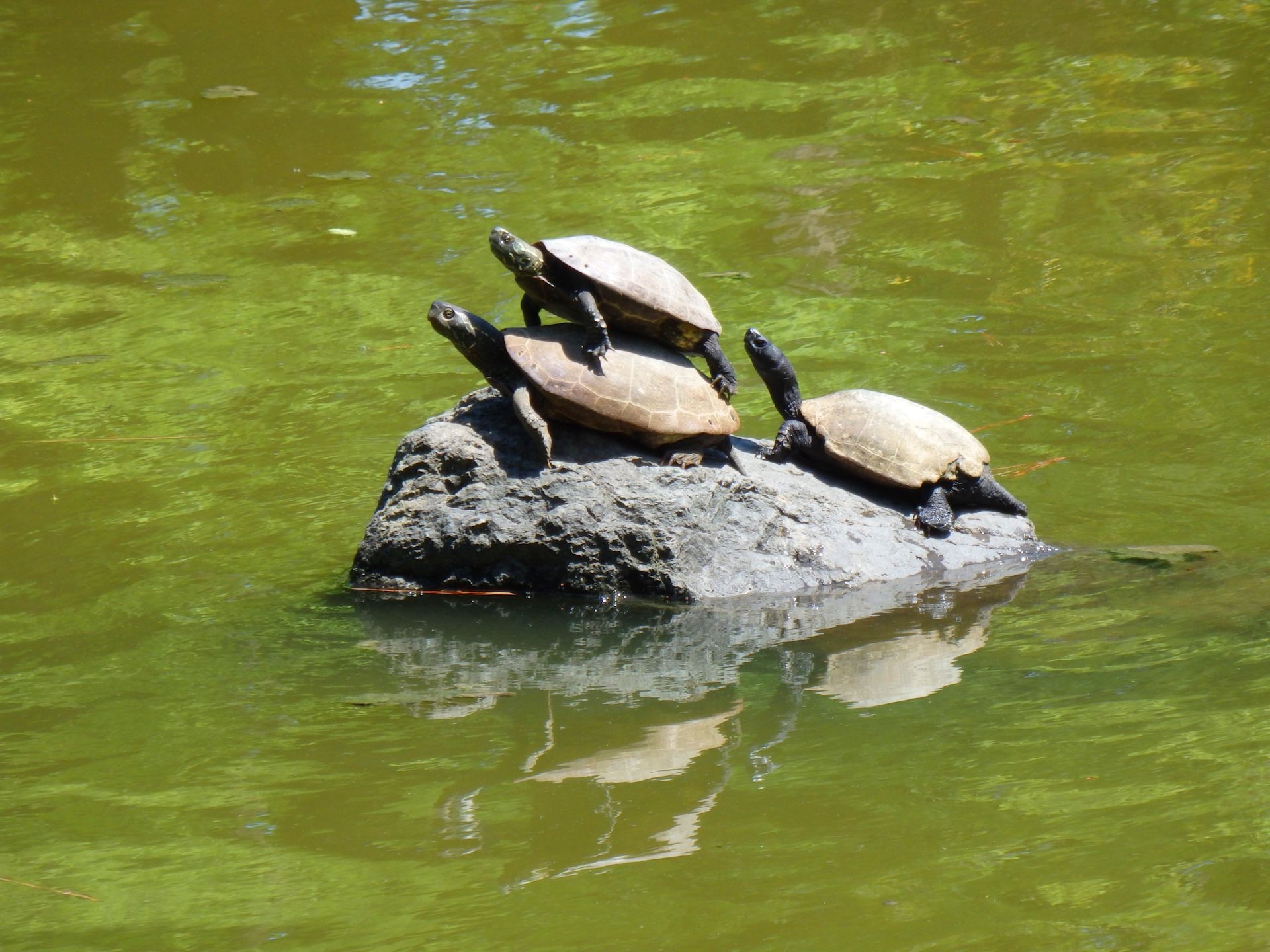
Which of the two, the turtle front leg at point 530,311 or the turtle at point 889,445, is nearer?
the turtle at point 889,445

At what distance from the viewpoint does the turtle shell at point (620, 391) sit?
16.7 feet

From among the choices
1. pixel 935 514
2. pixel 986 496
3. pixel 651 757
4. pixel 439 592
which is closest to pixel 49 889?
pixel 651 757

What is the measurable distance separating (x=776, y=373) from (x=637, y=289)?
78cm

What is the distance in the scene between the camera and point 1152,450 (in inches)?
253

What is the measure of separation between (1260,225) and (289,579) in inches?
272

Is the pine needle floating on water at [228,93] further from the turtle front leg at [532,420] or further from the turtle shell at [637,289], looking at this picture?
the turtle front leg at [532,420]

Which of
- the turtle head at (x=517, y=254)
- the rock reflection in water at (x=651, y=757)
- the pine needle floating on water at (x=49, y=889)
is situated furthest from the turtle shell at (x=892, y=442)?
the pine needle floating on water at (x=49, y=889)

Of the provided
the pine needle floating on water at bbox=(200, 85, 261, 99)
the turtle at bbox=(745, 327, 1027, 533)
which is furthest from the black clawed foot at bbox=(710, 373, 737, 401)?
the pine needle floating on water at bbox=(200, 85, 261, 99)

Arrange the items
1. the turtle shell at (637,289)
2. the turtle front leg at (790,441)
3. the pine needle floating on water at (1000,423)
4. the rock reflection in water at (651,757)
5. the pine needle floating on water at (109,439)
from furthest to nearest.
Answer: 1. the pine needle floating on water at (109,439)
2. the pine needle floating on water at (1000,423)
3. the turtle front leg at (790,441)
4. the turtle shell at (637,289)
5. the rock reflection in water at (651,757)

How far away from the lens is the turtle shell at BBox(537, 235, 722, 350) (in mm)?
5164

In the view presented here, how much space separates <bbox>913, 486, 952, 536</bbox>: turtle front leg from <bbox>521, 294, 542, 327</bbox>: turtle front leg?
1.76 m

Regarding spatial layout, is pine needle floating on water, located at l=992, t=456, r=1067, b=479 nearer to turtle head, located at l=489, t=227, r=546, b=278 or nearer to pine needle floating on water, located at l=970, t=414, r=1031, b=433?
pine needle floating on water, located at l=970, t=414, r=1031, b=433

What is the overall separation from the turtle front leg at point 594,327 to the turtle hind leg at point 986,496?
5.24 feet

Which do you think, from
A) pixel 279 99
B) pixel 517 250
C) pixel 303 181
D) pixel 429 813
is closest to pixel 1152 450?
pixel 517 250
